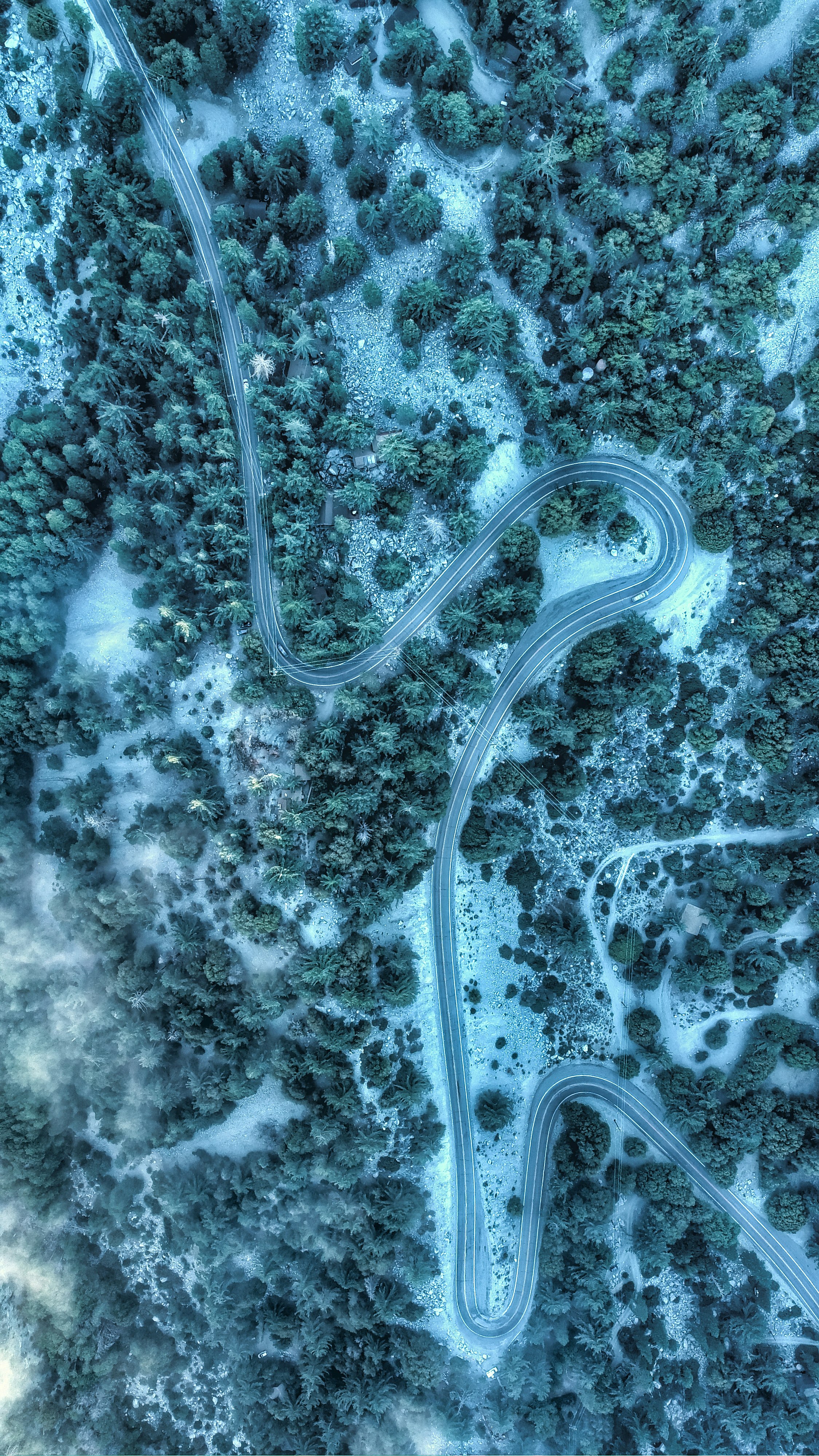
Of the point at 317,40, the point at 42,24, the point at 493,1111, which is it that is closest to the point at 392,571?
the point at 317,40

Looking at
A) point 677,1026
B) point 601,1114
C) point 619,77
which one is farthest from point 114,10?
point 601,1114

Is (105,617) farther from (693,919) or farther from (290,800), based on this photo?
(693,919)

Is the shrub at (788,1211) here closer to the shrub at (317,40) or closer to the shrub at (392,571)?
the shrub at (392,571)

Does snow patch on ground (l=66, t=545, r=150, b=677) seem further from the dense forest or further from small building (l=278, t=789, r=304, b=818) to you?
small building (l=278, t=789, r=304, b=818)

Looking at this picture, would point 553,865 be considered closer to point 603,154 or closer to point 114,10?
point 603,154

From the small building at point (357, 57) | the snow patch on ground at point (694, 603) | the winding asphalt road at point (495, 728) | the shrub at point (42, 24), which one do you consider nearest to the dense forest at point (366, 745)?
the shrub at point (42, 24)

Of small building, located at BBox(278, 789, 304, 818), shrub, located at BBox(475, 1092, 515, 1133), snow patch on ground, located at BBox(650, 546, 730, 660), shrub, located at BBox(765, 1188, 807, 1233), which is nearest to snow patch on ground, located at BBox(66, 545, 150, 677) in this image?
small building, located at BBox(278, 789, 304, 818)
